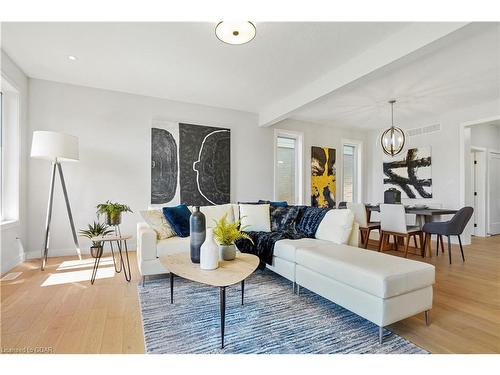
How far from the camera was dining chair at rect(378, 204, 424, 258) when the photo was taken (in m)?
3.89

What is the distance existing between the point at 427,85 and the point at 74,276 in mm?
5464

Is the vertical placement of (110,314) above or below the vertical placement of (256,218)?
below

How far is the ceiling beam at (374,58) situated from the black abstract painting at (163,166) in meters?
2.17

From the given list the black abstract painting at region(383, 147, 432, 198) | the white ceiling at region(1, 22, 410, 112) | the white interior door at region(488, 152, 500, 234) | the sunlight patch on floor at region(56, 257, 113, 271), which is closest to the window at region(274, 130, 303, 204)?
the white ceiling at region(1, 22, 410, 112)

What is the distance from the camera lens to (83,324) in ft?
6.39

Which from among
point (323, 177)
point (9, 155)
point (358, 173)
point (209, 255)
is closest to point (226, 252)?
point (209, 255)

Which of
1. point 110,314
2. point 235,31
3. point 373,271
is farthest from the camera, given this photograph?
point 235,31

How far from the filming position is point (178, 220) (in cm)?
317

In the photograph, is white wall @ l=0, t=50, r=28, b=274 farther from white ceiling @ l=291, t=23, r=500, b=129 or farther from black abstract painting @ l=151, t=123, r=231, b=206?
white ceiling @ l=291, t=23, r=500, b=129

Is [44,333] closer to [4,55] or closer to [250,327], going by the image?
[250,327]

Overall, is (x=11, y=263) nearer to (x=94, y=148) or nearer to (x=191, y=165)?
(x=94, y=148)

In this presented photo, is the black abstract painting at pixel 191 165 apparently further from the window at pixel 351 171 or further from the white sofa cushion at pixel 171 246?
the window at pixel 351 171
